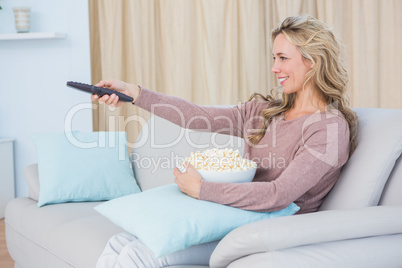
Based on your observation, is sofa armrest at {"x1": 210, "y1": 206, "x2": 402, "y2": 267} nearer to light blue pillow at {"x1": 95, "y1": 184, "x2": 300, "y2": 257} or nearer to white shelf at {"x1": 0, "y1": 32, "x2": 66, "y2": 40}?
light blue pillow at {"x1": 95, "y1": 184, "x2": 300, "y2": 257}

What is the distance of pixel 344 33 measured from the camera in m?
3.58

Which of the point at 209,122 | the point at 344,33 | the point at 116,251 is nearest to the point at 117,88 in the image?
the point at 209,122

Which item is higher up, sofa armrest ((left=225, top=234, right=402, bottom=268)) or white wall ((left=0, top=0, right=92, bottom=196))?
white wall ((left=0, top=0, right=92, bottom=196))

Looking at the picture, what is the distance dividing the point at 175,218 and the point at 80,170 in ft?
3.89

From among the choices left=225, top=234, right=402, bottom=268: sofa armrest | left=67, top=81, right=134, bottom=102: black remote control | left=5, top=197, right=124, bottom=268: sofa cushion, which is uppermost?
left=67, top=81, right=134, bottom=102: black remote control

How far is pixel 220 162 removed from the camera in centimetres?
160

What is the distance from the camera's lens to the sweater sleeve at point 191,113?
1888mm

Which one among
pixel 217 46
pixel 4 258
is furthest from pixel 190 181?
pixel 217 46

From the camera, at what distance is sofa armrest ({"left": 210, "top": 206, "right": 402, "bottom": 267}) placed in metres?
1.26

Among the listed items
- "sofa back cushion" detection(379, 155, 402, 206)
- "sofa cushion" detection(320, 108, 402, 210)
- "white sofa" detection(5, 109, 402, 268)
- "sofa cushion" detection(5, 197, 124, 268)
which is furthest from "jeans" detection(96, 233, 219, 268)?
"sofa back cushion" detection(379, 155, 402, 206)

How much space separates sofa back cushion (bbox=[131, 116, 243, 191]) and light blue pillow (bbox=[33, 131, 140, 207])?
2.7 inches

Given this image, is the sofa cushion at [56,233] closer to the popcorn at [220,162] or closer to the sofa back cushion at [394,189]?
the popcorn at [220,162]

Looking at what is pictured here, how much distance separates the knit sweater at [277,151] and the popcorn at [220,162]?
0.25 feet

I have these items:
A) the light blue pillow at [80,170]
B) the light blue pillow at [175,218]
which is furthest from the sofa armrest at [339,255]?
the light blue pillow at [80,170]
